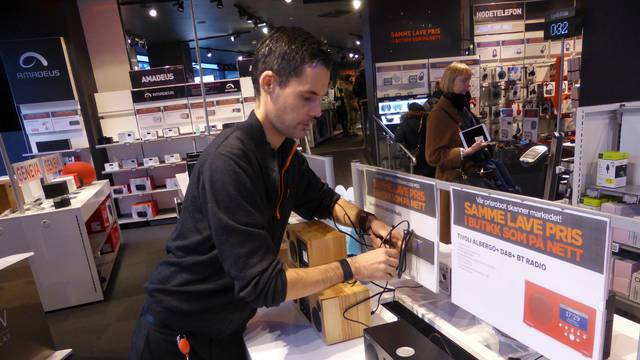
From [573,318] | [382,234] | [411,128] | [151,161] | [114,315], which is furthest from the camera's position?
[151,161]

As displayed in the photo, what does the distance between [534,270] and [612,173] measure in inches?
72.0

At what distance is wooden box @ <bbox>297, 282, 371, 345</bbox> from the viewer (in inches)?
48.4

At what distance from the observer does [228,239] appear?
97 centimetres

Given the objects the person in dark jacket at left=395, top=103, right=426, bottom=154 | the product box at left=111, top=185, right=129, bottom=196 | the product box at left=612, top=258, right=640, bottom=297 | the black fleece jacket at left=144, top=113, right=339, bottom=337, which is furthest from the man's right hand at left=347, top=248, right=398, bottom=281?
the product box at left=111, top=185, right=129, bottom=196

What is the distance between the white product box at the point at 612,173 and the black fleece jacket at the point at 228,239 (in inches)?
77.8

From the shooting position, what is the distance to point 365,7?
6.31 meters

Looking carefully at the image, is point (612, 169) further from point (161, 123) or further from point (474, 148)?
point (161, 123)

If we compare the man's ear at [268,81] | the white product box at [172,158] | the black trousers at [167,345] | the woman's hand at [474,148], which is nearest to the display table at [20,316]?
the black trousers at [167,345]

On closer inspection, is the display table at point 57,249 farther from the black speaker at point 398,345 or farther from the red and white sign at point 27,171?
the black speaker at point 398,345

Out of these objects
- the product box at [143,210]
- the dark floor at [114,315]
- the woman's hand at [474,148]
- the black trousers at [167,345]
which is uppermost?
the woman's hand at [474,148]

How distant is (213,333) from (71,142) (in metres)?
5.70

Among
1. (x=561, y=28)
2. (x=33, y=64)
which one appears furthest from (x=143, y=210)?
(x=561, y=28)

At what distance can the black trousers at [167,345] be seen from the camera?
1.23 meters

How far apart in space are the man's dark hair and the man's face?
0.02 meters
